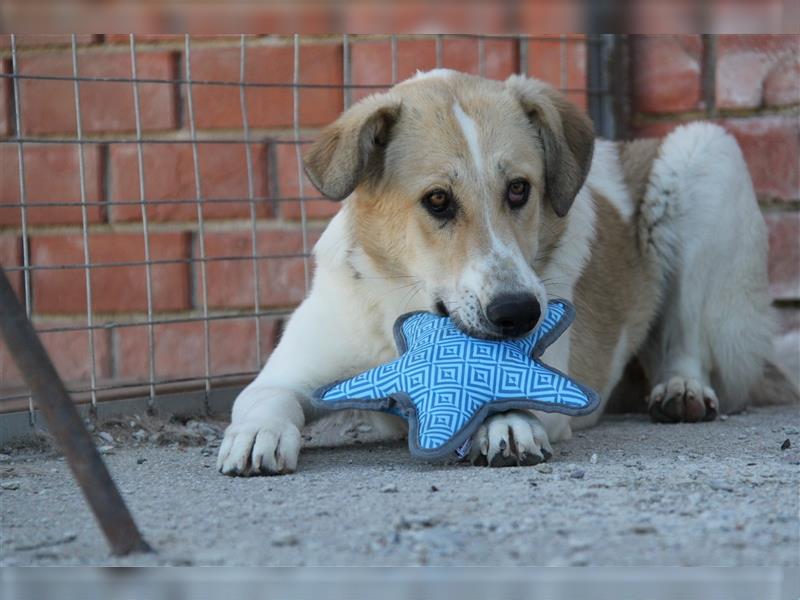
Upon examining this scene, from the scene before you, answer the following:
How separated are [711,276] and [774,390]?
43 centimetres

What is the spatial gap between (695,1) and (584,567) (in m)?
0.78

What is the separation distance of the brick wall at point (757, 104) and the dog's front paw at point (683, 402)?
82 cm

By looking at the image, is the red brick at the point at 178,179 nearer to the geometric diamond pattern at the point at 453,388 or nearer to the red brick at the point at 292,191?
the red brick at the point at 292,191

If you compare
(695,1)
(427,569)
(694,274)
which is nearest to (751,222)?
(694,274)

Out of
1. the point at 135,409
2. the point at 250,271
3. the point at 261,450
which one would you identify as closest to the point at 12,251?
the point at 250,271

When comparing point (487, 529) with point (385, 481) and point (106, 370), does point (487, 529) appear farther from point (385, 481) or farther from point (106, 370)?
point (106, 370)

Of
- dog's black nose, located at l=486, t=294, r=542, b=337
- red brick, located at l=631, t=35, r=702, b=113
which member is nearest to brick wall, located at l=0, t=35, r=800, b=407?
red brick, located at l=631, t=35, r=702, b=113

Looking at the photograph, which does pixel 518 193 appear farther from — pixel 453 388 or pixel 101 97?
pixel 101 97

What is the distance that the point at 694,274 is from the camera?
339 centimetres

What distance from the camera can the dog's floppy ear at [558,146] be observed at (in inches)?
104

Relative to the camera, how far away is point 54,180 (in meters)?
3.64

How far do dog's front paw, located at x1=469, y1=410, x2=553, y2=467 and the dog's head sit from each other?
0.18m

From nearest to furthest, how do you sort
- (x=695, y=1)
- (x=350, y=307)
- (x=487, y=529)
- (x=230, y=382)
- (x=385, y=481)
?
(x=695, y=1) → (x=487, y=529) → (x=385, y=481) → (x=350, y=307) → (x=230, y=382)

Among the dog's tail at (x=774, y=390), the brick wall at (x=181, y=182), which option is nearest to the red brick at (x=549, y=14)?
the brick wall at (x=181, y=182)
